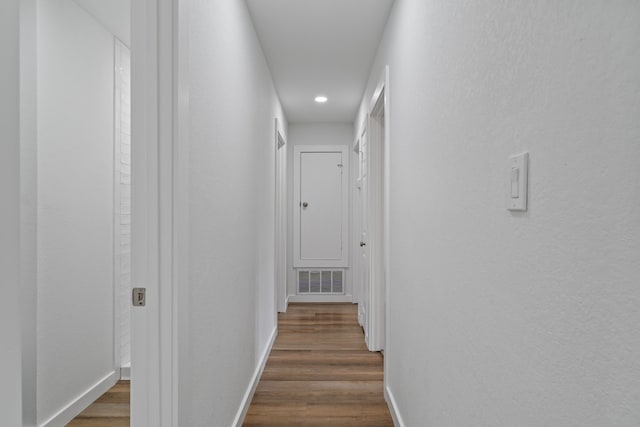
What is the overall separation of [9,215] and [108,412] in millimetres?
2346

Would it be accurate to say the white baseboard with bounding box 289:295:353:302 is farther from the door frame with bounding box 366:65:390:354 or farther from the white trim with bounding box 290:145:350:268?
the door frame with bounding box 366:65:390:354

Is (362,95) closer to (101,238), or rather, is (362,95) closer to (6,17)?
(101,238)

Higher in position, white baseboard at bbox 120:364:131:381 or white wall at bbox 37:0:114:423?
white wall at bbox 37:0:114:423

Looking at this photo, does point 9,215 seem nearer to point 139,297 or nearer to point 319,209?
point 139,297

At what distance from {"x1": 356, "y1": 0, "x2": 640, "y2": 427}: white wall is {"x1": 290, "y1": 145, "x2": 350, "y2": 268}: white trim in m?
3.87

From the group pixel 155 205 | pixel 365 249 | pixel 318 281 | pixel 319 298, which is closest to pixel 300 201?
pixel 318 281

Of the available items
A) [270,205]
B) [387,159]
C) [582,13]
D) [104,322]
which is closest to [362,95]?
[270,205]

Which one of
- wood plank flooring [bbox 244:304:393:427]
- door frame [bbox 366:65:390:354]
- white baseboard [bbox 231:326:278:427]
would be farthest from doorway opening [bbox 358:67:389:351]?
white baseboard [bbox 231:326:278:427]

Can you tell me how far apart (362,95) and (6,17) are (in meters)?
3.91

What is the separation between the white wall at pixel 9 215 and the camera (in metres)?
0.54

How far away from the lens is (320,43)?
9.77 feet

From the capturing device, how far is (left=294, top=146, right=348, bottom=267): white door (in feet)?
18.1

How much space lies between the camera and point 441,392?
4.71 feet

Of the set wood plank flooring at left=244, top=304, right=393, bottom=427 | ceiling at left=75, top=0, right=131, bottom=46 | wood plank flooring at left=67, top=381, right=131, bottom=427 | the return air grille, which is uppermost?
ceiling at left=75, top=0, right=131, bottom=46
